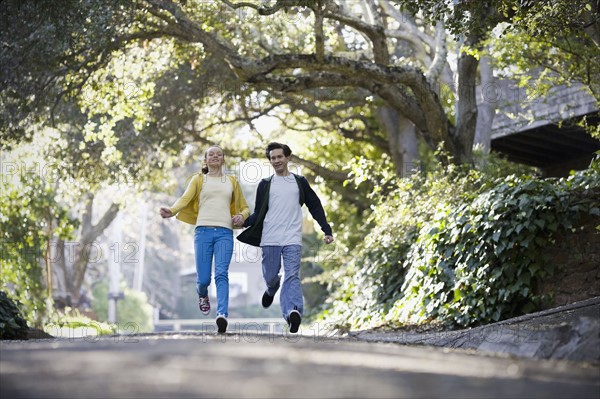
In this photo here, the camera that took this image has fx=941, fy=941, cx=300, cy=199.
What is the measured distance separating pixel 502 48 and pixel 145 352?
1310 centimetres

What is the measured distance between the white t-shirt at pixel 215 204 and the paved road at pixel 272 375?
4363 millimetres

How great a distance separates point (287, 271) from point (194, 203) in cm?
134

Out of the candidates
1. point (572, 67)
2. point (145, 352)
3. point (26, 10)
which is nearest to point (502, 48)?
point (572, 67)

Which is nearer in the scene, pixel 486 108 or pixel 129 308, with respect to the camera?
pixel 486 108

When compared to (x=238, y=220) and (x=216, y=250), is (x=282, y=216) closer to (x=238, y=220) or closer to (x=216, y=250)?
(x=238, y=220)

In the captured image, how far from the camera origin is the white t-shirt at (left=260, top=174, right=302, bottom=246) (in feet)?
32.0

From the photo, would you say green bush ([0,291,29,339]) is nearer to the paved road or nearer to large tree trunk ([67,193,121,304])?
the paved road

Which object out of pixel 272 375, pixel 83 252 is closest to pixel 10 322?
pixel 272 375

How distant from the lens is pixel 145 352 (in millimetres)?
5152

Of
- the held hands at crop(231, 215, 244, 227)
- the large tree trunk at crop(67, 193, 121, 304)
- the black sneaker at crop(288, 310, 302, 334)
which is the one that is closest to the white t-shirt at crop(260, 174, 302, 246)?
the held hands at crop(231, 215, 244, 227)

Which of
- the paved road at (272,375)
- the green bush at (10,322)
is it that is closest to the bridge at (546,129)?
the green bush at (10,322)

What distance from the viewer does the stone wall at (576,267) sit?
36.1ft

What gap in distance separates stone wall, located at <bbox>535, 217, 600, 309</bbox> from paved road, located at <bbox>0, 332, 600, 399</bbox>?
580cm

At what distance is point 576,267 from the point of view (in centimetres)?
1115
